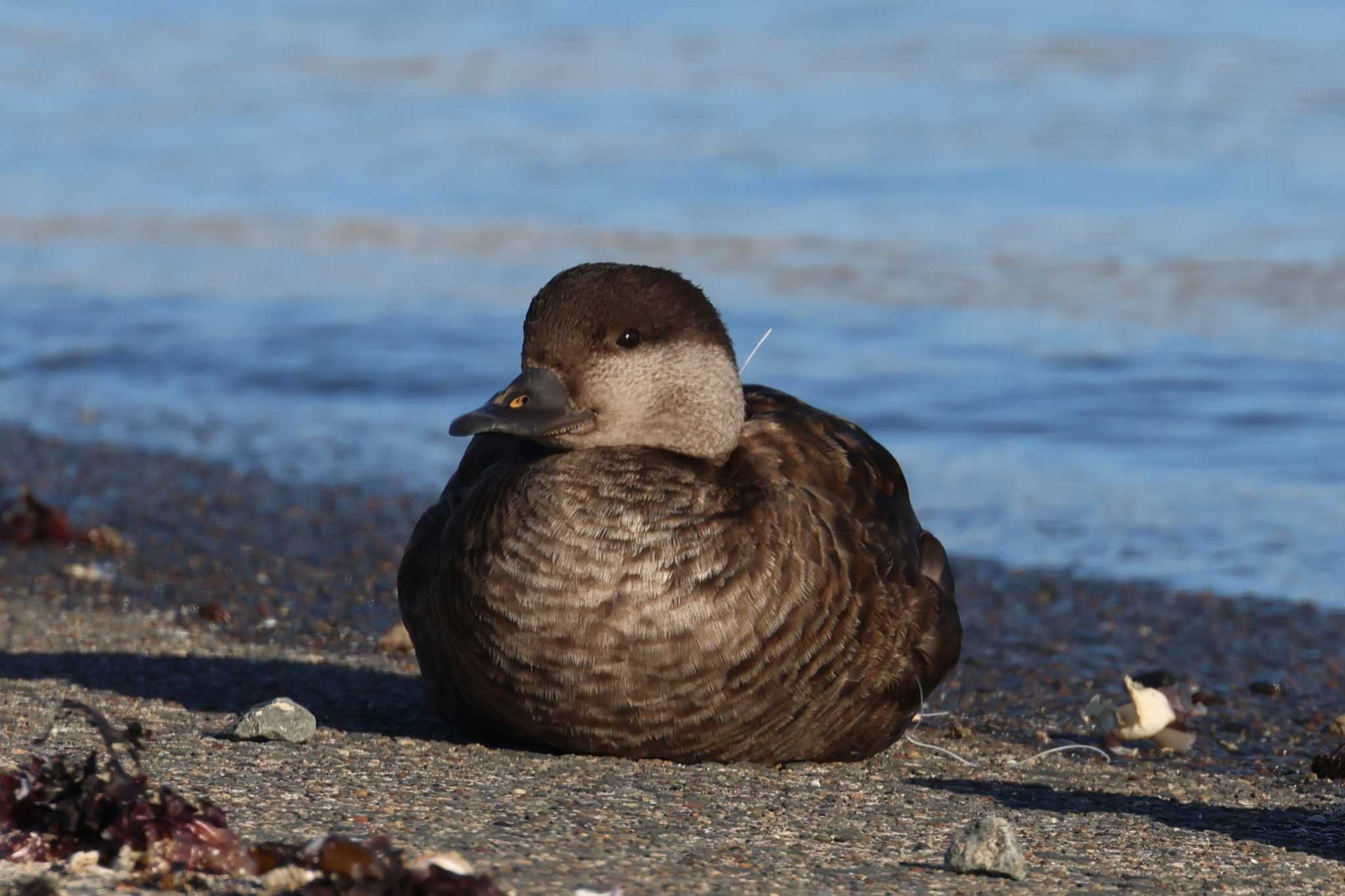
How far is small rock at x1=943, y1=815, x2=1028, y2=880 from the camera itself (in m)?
3.81

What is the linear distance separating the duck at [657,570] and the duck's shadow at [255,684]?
0.38 metres

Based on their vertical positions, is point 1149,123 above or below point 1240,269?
above

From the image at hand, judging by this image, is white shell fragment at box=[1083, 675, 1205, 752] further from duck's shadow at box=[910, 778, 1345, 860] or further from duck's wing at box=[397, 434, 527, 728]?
duck's wing at box=[397, 434, 527, 728]

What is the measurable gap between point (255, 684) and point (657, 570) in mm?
1828

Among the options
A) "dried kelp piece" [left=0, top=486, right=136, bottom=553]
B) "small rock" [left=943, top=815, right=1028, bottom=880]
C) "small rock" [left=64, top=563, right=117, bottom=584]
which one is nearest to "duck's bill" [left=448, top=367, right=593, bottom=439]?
"small rock" [left=943, top=815, right=1028, bottom=880]

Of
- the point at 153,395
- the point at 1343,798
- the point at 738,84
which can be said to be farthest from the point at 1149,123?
the point at 1343,798

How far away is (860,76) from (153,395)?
12.9 metres

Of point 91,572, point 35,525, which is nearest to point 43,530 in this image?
point 35,525

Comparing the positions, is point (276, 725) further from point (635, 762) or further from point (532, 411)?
point (532, 411)

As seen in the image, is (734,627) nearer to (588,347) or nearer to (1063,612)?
(588,347)

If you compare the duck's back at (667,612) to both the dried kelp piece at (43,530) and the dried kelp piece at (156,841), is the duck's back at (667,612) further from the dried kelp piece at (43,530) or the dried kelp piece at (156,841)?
the dried kelp piece at (43,530)

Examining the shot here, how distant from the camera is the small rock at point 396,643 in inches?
263

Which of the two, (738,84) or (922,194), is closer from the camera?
(922,194)

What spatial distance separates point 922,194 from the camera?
648 inches
